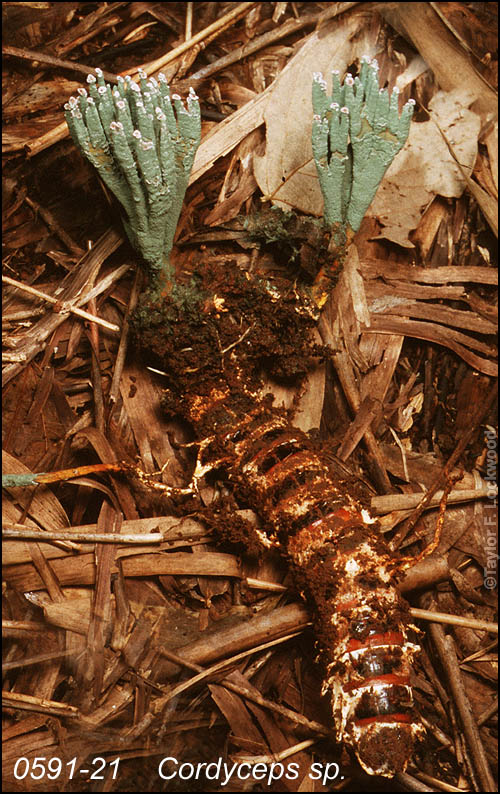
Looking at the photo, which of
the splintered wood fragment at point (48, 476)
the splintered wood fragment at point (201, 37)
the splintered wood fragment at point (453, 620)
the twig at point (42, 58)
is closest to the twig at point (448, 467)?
the splintered wood fragment at point (453, 620)

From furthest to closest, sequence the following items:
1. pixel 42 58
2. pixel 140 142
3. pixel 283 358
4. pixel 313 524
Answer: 1. pixel 42 58
2. pixel 283 358
3. pixel 313 524
4. pixel 140 142

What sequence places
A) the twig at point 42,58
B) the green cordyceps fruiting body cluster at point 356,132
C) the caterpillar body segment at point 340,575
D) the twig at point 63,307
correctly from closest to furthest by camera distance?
A: the caterpillar body segment at point 340,575, the green cordyceps fruiting body cluster at point 356,132, the twig at point 63,307, the twig at point 42,58

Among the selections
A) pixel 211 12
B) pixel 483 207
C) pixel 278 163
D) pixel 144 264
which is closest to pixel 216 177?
pixel 278 163

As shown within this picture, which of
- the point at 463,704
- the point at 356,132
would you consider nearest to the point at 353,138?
the point at 356,132

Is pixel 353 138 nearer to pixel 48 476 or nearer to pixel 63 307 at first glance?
pixel 63 307

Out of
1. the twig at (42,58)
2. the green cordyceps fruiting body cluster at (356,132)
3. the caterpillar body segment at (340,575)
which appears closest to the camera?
the caterpillar body segment at (340,575)

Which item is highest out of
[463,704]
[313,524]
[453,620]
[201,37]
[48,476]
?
[201,37]

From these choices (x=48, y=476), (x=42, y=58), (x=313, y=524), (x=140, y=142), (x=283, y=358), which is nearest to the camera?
(x=140, y=142)

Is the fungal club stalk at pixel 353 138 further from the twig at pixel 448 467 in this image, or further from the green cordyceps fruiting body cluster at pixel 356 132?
the twig at pixel 448 467
